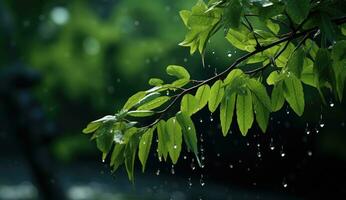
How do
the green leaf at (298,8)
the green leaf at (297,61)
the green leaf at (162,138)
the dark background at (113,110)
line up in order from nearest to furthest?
the green leaf at (298,8), the green leaf at (297,61), the green leaf at (162,138), the dark background at (113,110)

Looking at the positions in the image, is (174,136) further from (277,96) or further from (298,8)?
(298,8)

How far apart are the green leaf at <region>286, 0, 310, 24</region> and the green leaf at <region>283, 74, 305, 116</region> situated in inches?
8.6

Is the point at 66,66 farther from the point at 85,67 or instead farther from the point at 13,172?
the point at 13,172

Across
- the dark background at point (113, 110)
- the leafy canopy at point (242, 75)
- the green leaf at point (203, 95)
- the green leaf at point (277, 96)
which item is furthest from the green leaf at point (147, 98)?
the dark background at point (113, 110)

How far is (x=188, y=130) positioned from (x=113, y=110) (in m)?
8.83

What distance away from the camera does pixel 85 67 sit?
9.87 m

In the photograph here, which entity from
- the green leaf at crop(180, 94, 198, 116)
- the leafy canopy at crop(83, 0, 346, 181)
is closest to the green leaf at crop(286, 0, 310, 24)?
the leafy canopy at crop(83, 0, 346, 181)

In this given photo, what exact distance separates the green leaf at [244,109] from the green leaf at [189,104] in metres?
0.08

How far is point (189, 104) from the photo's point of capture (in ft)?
4.67

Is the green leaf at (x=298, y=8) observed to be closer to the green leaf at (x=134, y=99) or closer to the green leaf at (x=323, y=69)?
the green leaf at (x=323, y=69)

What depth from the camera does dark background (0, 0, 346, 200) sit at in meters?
7.95

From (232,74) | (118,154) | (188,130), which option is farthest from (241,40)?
(118,154)

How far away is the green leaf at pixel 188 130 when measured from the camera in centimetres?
133

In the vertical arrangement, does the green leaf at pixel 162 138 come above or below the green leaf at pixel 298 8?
below
